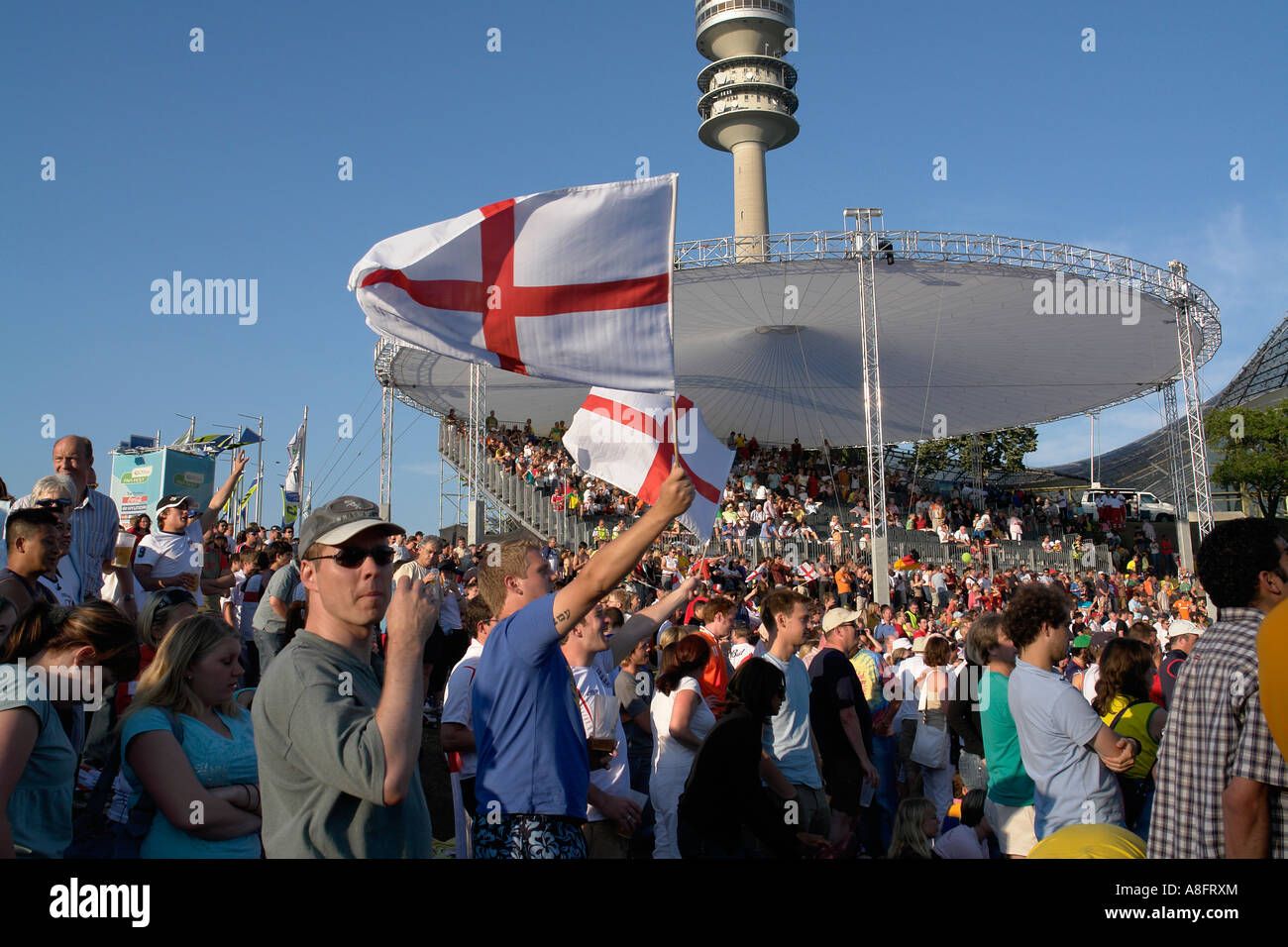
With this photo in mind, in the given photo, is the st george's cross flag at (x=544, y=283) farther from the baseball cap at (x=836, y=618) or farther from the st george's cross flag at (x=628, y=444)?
the baseball cap at (x=836, y=618)

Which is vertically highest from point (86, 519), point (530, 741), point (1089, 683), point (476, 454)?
point (476, 454)

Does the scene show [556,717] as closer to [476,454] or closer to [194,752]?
[194,752]

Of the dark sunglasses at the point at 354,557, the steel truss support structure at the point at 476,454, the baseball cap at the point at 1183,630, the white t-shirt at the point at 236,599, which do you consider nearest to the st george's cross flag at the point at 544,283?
the dark sunglasses at the point at 354,557

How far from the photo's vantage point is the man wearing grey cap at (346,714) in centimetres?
219

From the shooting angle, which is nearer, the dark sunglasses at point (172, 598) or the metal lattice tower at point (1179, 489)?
the dark sunglasses at point (172, 598)

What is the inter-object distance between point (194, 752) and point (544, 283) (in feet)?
8.90

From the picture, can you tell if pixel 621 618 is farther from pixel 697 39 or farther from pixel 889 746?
pixel 697 39

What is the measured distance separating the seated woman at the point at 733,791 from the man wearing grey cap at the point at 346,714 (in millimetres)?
2318

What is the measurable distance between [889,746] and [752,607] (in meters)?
8.15

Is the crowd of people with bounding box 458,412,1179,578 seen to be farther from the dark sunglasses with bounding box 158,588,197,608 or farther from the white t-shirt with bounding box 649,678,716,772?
the dark sunglasses with bounding box 158,588,197,608

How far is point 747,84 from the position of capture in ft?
200

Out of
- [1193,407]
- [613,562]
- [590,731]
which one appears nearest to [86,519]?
[590,731]

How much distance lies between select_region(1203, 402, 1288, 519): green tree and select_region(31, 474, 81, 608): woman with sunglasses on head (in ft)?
161
